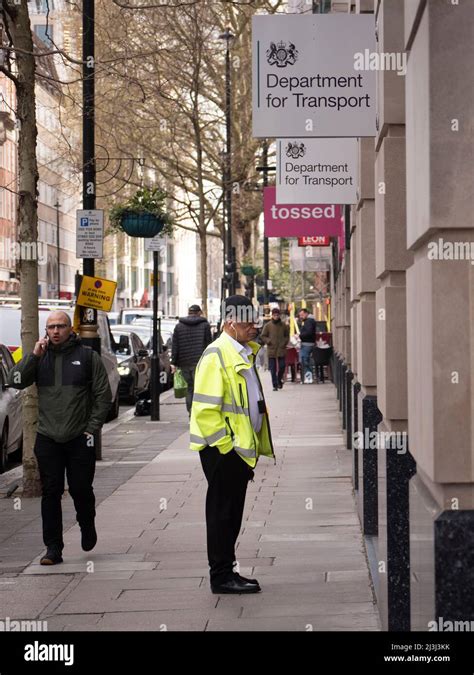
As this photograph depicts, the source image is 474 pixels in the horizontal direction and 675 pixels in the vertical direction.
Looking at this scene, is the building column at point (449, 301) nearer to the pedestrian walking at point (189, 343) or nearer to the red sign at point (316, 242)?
the pedestrian walking at point (189, 343)

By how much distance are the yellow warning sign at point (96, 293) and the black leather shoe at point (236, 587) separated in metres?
7.96

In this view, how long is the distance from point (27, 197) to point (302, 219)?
30.3 feet

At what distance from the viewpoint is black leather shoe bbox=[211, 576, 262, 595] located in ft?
27.5

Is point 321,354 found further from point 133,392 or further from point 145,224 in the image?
point 145,224

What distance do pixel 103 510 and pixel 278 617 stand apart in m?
5.06

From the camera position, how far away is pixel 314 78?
941cm

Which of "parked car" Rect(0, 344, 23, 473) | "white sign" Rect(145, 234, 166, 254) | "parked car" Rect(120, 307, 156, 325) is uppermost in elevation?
"white sign" Rect(145, 234, 166, 254)

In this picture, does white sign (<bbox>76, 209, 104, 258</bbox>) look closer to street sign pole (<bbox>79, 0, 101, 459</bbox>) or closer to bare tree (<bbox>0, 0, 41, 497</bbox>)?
street sign pole (<bbox>79, 0, 101, 459</bbox>)

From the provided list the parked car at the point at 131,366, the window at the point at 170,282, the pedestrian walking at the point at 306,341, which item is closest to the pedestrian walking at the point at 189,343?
the parked car at the point at 131,366

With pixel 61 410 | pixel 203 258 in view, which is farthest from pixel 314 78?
pixel 203 258

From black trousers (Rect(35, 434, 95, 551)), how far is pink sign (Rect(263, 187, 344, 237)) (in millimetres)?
10121

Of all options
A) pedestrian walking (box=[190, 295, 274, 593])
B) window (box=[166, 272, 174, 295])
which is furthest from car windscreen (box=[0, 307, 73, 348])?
window (box=[166, 272, 174, 295])

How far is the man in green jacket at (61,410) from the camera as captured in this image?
9727mm
